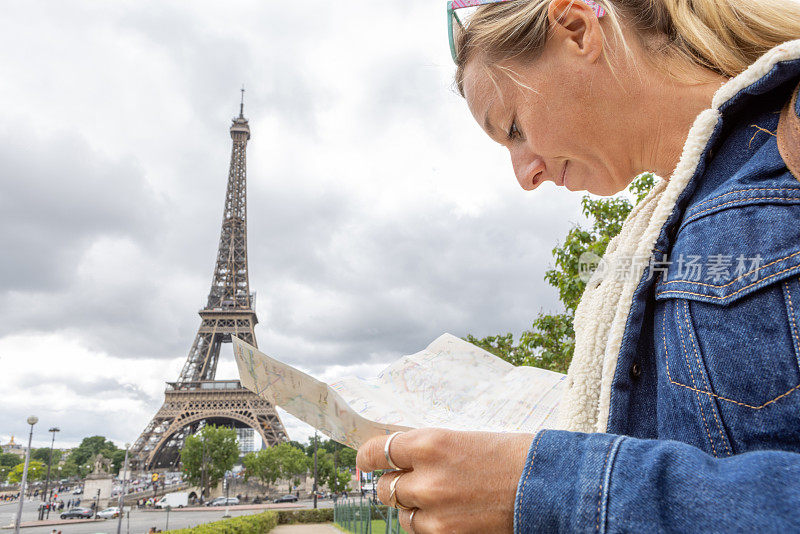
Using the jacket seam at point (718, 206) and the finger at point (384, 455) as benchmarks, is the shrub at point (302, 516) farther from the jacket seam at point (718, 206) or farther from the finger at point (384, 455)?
the jacket seam at point (718, 206)

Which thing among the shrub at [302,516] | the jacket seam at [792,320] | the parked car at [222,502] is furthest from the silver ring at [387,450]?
the parked car at [222,502]

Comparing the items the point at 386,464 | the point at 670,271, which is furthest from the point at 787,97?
the point at 386,464

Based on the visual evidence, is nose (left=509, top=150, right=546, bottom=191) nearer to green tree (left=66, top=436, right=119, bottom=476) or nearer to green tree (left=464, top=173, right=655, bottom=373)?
green tree (left=464, top=173, right=655, bottom=373)

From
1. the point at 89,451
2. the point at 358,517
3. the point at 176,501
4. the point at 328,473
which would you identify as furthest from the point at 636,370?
the point at 89,451

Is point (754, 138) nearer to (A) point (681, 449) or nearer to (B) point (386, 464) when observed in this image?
(A) point (681, 449)

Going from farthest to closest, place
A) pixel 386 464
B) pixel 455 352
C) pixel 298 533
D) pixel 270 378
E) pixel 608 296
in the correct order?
pixel 298 533 → pixel 455 352 → pixel 270 378 → pixel 608 296 → pixel 386 464

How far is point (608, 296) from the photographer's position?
1011 mm

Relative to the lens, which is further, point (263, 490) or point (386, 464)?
point (263, 490)

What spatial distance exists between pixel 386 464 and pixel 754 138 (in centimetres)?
79

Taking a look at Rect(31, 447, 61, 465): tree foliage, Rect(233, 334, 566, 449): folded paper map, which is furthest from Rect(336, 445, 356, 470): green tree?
Rect(233, 334, 566, 449): folded paper map

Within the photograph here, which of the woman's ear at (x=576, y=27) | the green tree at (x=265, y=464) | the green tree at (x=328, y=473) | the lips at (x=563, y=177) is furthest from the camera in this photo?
the green tree at (x=328, y=473)

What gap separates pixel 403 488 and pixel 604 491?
269 mm

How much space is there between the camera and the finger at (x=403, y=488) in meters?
0.71

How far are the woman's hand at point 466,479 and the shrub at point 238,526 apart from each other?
1593cm
